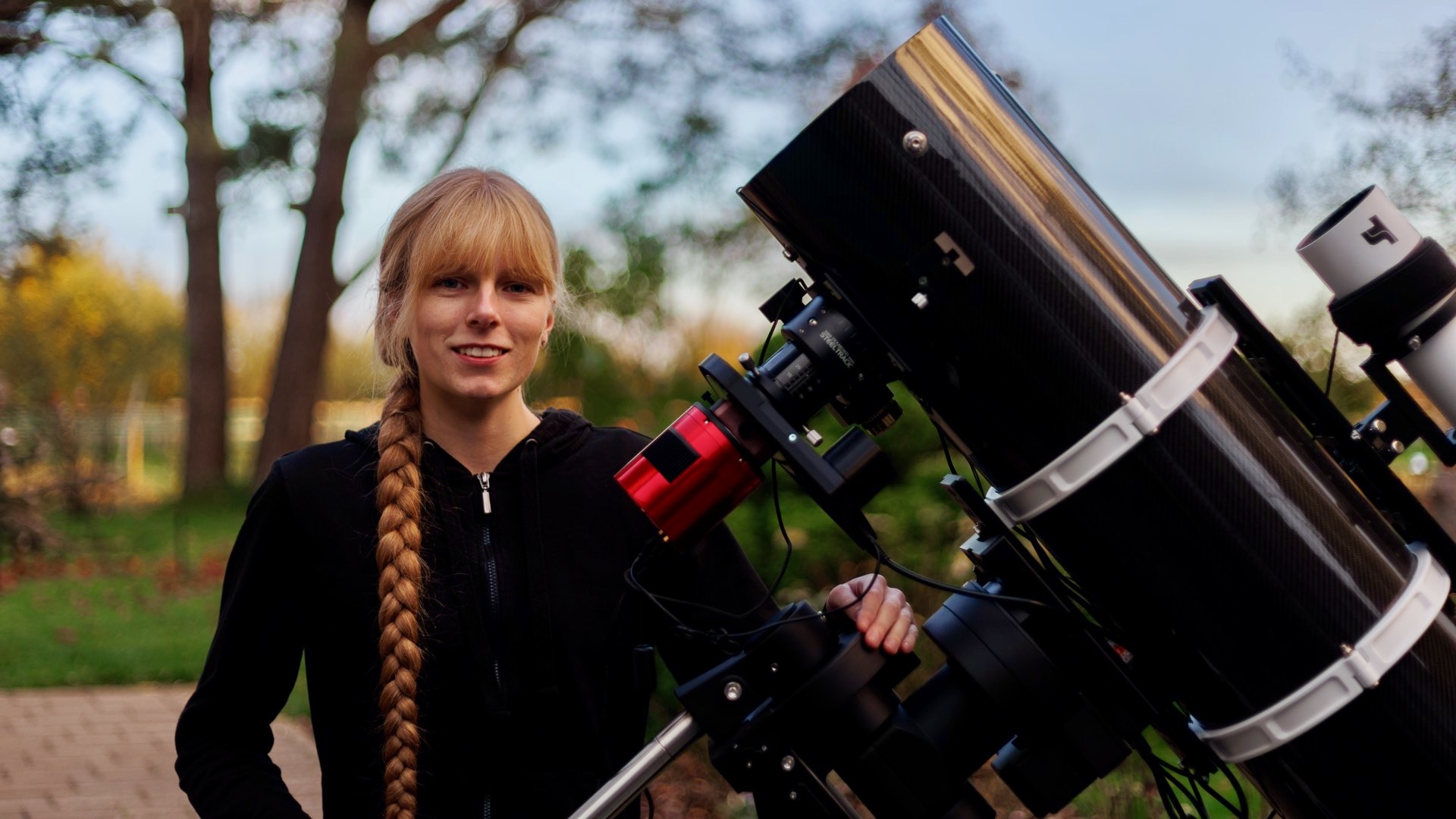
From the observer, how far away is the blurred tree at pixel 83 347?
44.9 ft

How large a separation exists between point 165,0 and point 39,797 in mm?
5387

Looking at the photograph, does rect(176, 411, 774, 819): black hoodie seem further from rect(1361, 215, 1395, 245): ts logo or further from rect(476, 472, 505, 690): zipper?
rect(1361, 215, 1395, 245): ts logo

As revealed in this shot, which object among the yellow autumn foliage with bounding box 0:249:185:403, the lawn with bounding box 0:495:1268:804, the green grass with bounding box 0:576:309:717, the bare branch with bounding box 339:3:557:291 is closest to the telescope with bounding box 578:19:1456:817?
the lawn with bounding box 0:495:1268:804

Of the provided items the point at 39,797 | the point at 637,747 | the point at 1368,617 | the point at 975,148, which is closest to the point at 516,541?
the point at 637,747

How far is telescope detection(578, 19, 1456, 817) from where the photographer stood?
5.20 feet

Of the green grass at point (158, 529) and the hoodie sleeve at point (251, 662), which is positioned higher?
the green grass at point (158, 529)

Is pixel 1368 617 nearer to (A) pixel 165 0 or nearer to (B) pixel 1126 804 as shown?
(B) pixel 1126 804

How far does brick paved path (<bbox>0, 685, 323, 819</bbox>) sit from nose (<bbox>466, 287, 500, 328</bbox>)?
3.31m

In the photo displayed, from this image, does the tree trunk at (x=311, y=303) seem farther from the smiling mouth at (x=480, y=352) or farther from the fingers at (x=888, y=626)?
the fingers at (x=888, y=626)

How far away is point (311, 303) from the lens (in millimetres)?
16203

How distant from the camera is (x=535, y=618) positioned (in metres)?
2.19

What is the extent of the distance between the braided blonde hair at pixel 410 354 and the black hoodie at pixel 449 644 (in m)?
0.06

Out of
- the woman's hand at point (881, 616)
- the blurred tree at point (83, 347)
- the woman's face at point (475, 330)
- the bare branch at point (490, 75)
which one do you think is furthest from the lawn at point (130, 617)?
the bare branch at point (490, 75)

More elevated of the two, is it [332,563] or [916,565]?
[332,563]
